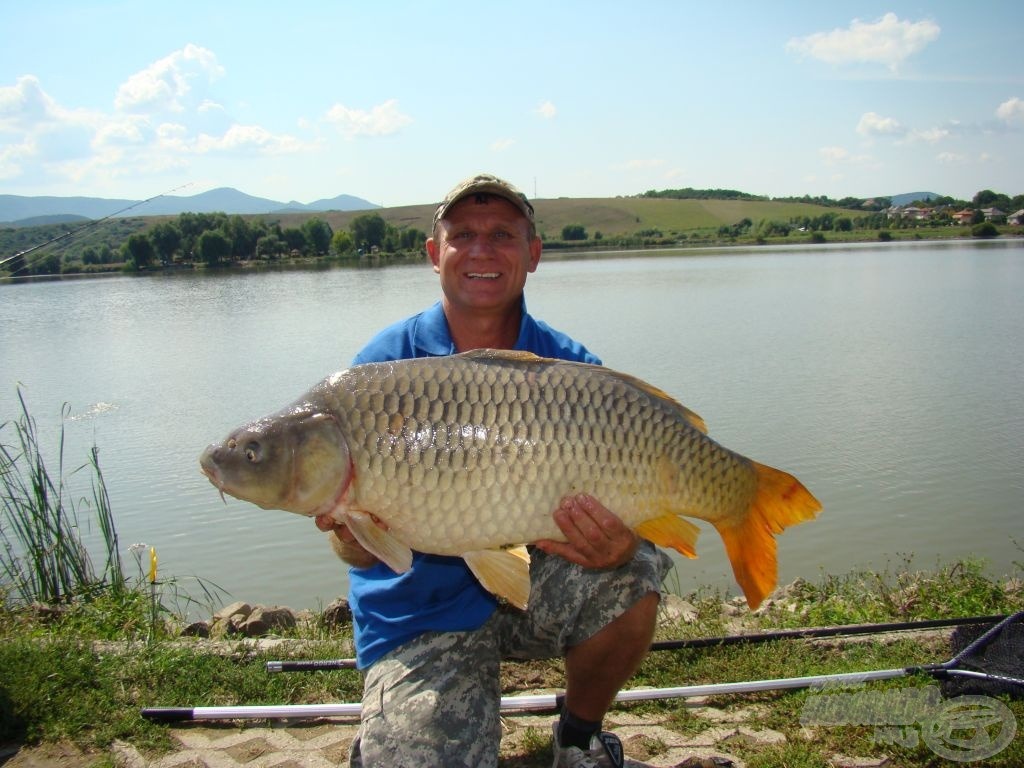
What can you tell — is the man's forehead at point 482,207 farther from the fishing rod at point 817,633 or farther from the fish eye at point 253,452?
the fishing rod at point 817,633

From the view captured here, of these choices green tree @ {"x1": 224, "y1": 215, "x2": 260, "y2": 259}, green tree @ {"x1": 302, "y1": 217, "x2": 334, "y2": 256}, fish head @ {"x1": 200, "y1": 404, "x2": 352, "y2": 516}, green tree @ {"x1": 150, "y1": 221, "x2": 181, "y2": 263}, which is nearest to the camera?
fish head @ {"x1": 200, "y1": 404, "x2": 352, "y2": 516}

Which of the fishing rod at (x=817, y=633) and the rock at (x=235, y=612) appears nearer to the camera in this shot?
the fishing rod at (x=817, y=633)

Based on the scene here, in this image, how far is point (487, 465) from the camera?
5.37 ft

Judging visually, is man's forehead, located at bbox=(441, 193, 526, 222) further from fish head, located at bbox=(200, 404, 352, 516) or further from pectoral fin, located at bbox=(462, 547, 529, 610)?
pectoral fin, located at bbox=(462, 547, 529, 610)

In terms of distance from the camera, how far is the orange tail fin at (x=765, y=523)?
170 cm

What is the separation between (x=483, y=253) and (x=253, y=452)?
84 cm

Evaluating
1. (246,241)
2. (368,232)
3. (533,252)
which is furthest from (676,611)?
(368,232)

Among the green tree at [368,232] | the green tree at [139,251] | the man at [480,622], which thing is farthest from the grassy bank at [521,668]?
the green tree at [368,232]

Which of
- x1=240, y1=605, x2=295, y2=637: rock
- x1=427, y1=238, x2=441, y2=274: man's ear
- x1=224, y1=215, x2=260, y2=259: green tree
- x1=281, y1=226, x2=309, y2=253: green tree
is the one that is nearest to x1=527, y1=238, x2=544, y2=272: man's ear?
x1=427, y1=238, x2=441, y2=274: man's ear

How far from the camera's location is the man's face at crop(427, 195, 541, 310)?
216 centimetres

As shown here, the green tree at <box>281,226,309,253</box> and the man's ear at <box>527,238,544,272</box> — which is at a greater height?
the green tree at <box>281,226,309,253</box>

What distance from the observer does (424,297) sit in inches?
783

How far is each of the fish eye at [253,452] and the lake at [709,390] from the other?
211 centimetres

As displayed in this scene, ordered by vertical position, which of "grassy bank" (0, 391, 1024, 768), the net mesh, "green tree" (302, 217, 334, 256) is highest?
"green tree" (302, 217, 334, 256)
